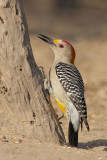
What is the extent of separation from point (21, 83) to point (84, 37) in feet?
43.1

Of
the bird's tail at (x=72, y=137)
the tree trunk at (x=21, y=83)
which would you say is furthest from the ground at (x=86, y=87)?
the tree trunk at (x=21, y=83)

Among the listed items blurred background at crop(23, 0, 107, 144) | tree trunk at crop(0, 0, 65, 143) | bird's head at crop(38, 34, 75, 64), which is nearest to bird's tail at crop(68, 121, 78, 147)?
tree trunk at crop(0, 0, 65, 143)

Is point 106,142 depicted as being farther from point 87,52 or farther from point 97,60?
point 87,52

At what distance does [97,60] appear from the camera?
1489 cm

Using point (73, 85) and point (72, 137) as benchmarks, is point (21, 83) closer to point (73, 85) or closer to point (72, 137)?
point (73, 85)

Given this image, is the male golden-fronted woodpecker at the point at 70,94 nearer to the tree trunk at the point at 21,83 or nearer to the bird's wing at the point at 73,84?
the bird's wing at the point at 73,84

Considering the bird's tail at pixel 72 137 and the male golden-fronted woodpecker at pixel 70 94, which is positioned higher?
the male golden-fronted woodpecker at pixel 70 94

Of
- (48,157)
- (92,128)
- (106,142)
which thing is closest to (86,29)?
(92,128)

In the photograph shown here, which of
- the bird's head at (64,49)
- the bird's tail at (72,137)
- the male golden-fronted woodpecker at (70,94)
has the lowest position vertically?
the bird's tail at (72,137)

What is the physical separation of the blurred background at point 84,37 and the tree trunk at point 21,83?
63.1 inches

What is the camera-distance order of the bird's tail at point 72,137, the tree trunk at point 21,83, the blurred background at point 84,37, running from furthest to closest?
1. the blurred background at point 84,37
2. the bird's tail at point 72,137
3. the tree trunk at point 21,83

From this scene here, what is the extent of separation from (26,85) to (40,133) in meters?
0.84

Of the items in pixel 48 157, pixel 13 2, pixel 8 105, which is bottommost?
pixel 48 157

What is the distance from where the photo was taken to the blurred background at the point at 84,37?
10234mm
